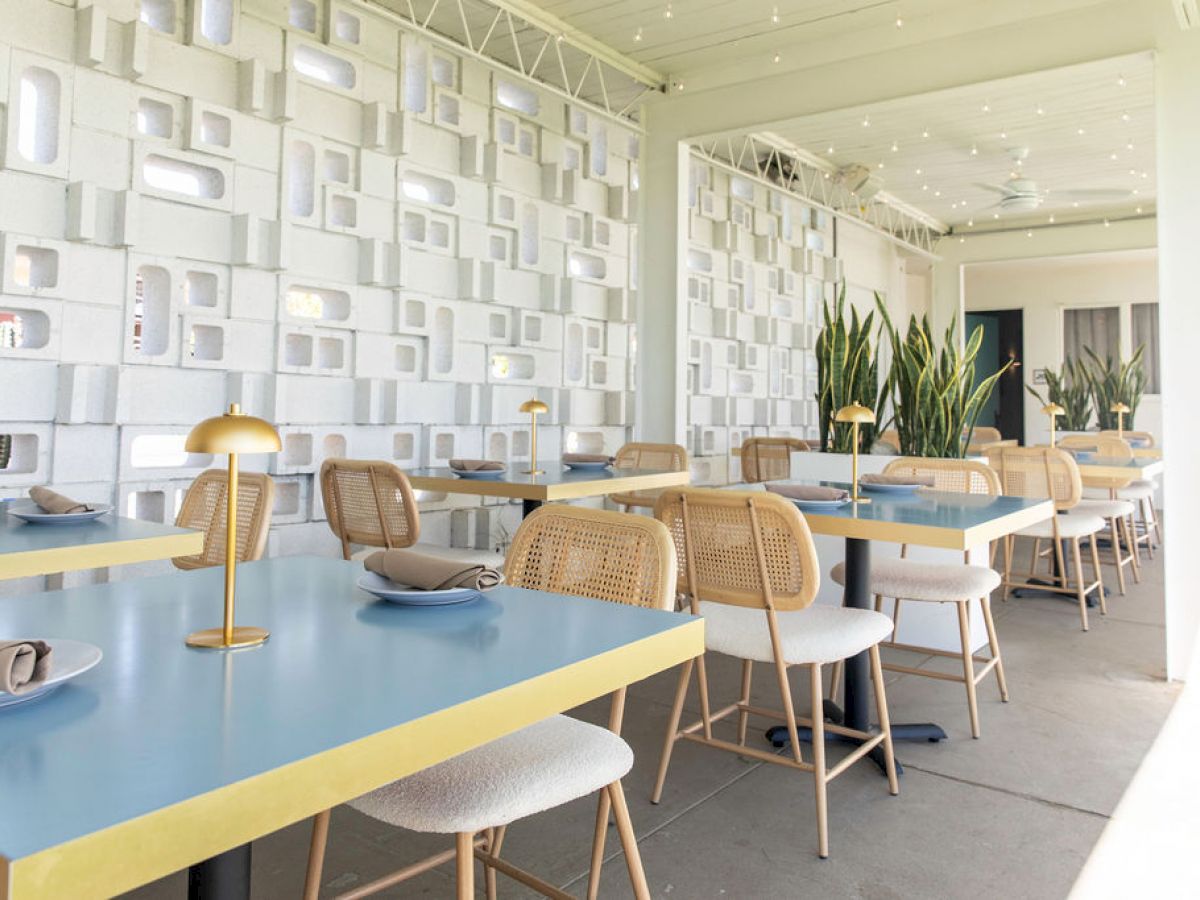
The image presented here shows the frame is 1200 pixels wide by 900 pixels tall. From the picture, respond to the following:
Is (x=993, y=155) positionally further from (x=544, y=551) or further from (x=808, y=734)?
(x=544, y=551)

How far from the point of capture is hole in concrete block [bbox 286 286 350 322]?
4.06 m

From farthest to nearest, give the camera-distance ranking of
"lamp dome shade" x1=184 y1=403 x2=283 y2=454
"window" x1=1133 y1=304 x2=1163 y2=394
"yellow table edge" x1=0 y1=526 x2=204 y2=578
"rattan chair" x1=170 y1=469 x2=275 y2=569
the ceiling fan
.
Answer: "window" x1=1133 y1=304 x2=1163 y2=394 → the ceiling fan → "rattan chair" x1=170 y1=469 x2=275 y2=569 → "yellow table edge" x1=0 y1=526 x2=204 y2=578 → "lamp dome shade" x1=184 y1=403 x2=283 y2=454

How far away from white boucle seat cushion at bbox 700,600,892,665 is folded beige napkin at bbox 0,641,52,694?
1.43 metres

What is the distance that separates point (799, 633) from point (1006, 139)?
6388mm

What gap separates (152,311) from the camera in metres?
3.56

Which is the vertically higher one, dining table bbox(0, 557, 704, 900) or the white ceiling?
the white ceiling

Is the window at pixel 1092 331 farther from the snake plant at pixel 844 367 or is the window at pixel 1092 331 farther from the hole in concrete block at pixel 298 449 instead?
the hole in concrete block at pixel 298 449

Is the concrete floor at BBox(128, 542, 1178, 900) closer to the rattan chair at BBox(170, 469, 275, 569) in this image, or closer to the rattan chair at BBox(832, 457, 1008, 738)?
the rattan chair at BBox(832, 457, 1008, 738)

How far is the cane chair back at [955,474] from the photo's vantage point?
3.15 meters

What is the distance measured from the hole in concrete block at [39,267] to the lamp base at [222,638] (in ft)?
8.95

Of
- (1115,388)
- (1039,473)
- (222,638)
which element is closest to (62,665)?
(222,638)

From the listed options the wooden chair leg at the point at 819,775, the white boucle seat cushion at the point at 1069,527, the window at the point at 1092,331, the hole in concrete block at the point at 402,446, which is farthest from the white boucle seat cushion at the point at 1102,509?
the window at the point at 1092,331

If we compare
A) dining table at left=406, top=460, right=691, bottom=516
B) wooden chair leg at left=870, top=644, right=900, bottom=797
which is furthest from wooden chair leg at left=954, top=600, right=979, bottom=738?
dining table at left=406, top=460, right=691, bottom=516

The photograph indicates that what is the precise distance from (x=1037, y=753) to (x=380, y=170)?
371 centimetres
